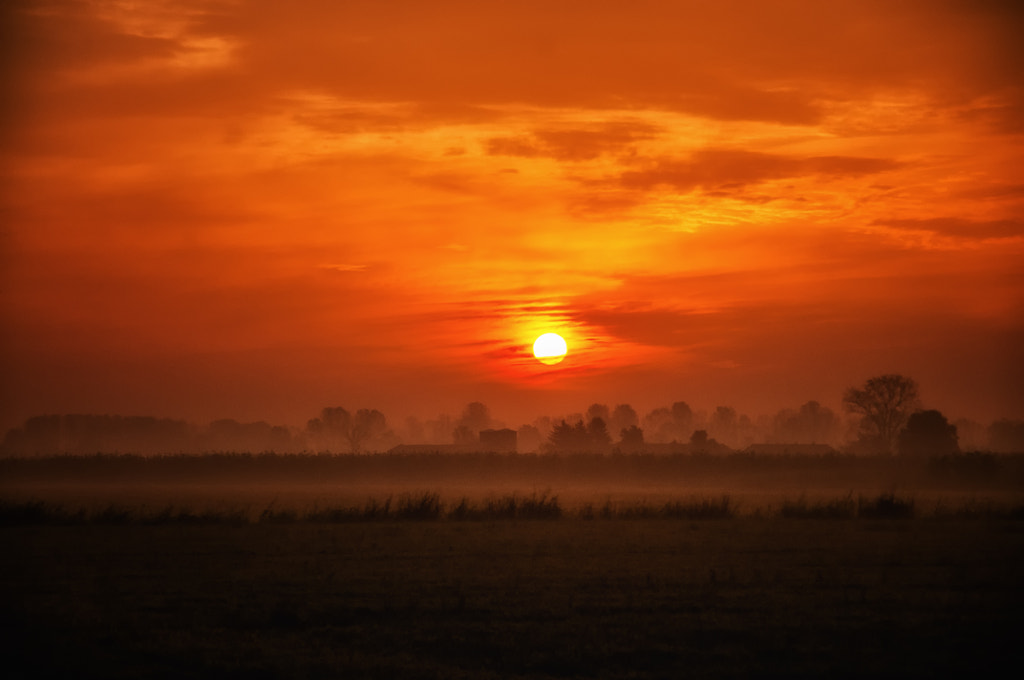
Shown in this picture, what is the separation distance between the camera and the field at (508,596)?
45.6 feet

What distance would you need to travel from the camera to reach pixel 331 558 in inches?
987

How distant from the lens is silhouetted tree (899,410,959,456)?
102125 millimetres

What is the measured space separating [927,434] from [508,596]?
3744 inches

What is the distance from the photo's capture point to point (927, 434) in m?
103

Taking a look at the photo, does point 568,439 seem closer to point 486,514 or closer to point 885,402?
point 885,402

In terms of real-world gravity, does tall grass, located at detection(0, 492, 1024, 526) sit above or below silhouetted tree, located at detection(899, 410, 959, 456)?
below

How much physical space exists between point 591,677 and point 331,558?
43.7 feet

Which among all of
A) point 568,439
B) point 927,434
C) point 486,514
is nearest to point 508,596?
point 486,514

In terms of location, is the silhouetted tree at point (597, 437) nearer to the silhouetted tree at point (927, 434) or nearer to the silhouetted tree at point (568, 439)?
the silhouetted tree at point (568, 439)

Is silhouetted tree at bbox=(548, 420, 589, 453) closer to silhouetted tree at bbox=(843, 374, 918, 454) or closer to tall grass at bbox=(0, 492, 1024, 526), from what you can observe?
silhouetted tree at bbox=(843, 374, 918, 454)

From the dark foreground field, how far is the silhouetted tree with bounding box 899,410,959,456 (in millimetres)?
77454

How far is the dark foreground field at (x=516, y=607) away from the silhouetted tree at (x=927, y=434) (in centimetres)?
7745

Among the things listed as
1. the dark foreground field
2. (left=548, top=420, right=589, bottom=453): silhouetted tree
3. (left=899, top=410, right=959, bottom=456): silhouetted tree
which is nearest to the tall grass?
the dark foreground field

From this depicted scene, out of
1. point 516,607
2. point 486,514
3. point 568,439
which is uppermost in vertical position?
point 568,439
